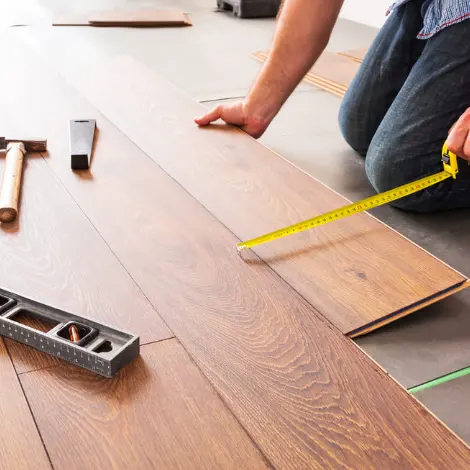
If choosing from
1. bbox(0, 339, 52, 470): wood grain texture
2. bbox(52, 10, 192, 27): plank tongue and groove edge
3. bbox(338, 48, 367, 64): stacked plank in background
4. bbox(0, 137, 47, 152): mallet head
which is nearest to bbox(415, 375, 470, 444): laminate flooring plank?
bbox(0, 339, 52, 470): wood grain texture

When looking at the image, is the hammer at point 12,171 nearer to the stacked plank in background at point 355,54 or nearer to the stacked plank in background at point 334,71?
the stacked plank in background at point 334,71

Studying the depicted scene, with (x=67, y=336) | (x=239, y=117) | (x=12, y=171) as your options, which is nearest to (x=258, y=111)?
(x=239, y=117)

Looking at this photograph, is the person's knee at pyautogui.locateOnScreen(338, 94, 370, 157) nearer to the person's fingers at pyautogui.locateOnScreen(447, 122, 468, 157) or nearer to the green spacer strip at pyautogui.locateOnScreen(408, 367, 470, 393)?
the person's fingers at pyautogui.locateOnScreen(447, 122, 468, 157)

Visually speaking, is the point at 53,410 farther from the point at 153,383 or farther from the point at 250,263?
the point at 250,263

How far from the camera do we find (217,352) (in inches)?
49.9

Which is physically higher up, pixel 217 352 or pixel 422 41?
pixel 422 41

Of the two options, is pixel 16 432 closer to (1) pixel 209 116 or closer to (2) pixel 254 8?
(1) pixel 209 116

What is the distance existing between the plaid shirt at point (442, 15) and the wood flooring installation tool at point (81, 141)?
4.04ft

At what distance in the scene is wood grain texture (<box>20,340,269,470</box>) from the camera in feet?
3.36

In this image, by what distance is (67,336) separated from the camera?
4.12ft

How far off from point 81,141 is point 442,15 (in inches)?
51.2

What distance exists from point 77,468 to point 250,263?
2.34 ft

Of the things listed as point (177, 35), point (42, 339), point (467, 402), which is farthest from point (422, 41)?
point (177, 35)

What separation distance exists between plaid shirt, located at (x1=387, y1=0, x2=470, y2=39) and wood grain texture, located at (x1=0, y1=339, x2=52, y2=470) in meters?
1.78
